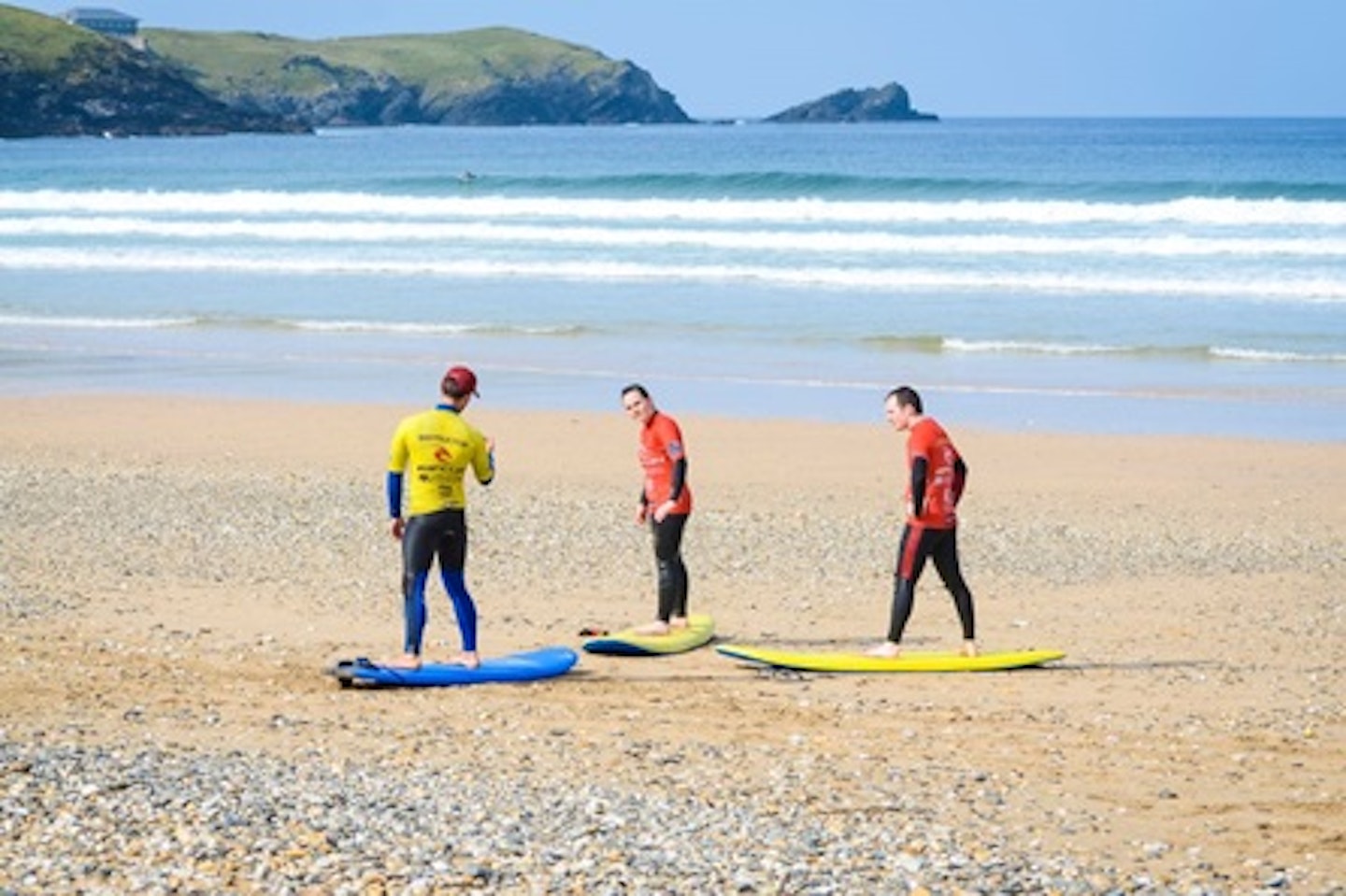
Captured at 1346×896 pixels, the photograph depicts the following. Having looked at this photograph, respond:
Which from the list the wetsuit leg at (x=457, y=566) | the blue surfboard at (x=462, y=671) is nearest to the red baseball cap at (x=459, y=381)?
the wetsuit leg at (x=457, y=566)

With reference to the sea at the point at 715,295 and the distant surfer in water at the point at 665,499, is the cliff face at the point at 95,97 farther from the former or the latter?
the distant surfer in water at the point at 665,499

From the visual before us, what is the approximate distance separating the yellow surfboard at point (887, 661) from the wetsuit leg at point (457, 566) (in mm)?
1518

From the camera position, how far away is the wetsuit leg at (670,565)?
1304 cm

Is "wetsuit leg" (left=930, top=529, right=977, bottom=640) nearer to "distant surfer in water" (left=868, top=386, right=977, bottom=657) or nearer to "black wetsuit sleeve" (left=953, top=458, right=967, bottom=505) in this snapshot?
"distant surfer in water" (left=868, top=386, right=977, bottom=657)

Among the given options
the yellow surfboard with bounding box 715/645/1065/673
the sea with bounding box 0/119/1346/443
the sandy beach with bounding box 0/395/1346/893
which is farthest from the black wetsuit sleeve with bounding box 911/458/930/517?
the sea with bounding box 0/119/1346/443

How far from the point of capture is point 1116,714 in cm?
1107

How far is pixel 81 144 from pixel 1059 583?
402 ft

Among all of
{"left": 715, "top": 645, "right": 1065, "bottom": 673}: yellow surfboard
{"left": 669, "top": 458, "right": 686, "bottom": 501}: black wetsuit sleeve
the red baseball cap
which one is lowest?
{"left": 715, "top": 645, "right": 1065, "bottom": 673}: yellow surfboard

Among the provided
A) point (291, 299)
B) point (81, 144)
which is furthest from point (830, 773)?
point (81, 144)

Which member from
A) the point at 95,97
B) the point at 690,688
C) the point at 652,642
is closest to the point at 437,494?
the point at 690,688

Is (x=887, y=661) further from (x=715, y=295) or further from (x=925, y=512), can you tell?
(x=715, y=295)

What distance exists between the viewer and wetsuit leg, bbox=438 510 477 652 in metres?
Result: 11.5

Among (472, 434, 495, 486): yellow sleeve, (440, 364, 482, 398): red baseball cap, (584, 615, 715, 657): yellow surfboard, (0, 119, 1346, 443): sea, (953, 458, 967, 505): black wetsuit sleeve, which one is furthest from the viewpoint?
(0, 119, 1346, 443): sea

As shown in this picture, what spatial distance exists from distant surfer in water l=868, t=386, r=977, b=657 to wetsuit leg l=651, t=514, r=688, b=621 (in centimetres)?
130
